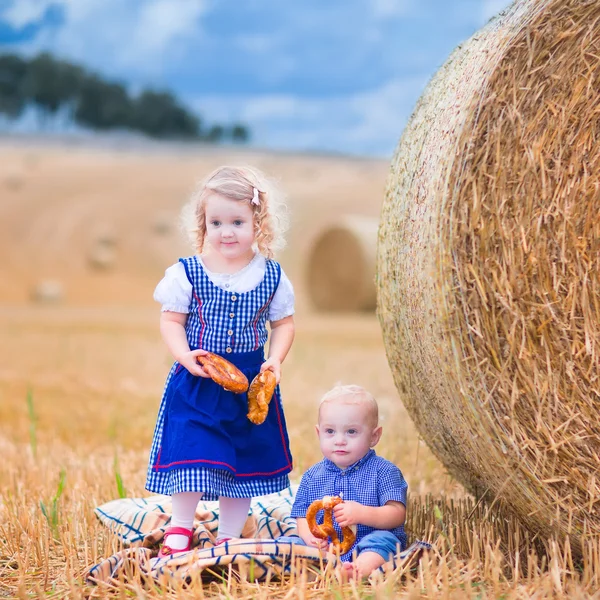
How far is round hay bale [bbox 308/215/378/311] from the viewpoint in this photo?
47.1ft

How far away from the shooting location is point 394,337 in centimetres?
346

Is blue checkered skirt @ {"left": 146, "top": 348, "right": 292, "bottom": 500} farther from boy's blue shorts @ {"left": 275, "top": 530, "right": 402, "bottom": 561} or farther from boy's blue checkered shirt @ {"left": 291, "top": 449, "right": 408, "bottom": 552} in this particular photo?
boy's blue shorts @ {"left": 275, "top": 530, "right": 402, "bottom": 561}

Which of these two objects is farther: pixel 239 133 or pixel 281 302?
pixel 239 133

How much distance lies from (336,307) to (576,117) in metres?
12.4

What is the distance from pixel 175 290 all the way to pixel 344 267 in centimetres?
1167

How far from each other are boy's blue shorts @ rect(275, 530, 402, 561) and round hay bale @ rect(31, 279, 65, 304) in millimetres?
16832

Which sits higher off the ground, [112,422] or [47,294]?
[47,294]

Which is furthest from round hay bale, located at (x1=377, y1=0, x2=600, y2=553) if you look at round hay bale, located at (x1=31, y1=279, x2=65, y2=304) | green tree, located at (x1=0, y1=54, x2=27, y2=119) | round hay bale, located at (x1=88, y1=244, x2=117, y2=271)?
green tree, located at (x1=0, y1=54, x2=27, y2=119)

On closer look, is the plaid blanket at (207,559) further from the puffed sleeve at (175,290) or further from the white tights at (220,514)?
the puffed sleeve at (175,290)

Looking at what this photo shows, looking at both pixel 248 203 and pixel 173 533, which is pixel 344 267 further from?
pixel 173 533

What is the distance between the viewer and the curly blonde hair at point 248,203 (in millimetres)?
3188

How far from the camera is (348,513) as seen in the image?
3016 millimetres

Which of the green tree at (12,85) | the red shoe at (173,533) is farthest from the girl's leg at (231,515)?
the green tree at (12,85)

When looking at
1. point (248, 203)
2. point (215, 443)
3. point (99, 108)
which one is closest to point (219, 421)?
point (215, 443)
